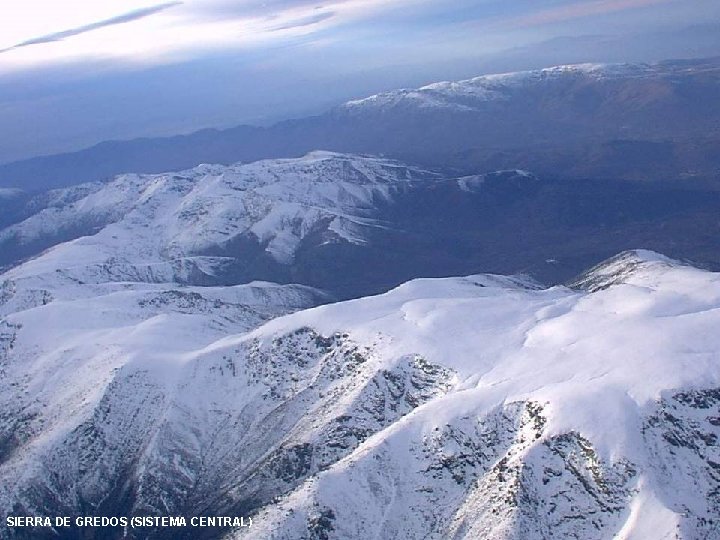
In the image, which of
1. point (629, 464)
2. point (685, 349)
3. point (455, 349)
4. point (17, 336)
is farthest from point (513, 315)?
point (17, 336)

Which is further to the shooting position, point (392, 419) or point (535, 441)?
point (392, 419)

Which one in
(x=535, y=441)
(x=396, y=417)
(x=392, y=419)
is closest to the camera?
(x=535, y=441)

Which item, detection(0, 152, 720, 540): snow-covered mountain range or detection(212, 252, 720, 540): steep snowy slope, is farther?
detection(0, 152, 720, 540): snow-covered mountain range

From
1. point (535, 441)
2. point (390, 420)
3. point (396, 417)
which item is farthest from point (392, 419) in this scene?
point (535, 441)

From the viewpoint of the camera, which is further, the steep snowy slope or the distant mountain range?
the distant mountain range

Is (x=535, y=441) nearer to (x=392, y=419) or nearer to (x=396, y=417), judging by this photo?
(x=396, y=417)

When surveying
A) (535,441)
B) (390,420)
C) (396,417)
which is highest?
(535,441)

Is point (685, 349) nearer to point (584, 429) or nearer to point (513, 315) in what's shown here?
point (584, 429)

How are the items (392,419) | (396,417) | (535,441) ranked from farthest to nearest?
(392,419) → (396,417) → (535,441)
